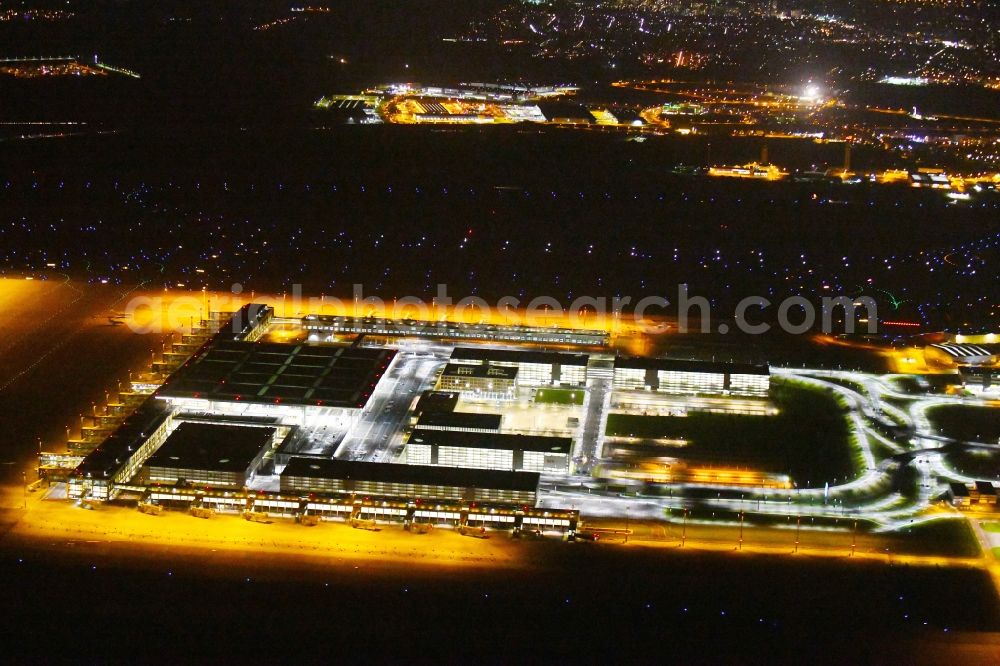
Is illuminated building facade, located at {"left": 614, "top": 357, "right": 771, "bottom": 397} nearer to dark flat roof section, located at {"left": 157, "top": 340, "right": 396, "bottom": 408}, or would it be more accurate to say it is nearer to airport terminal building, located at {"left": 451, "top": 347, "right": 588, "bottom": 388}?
airport terminal building, located at {"left": 451, "top": 347, "right": 588, "bottom": 388}

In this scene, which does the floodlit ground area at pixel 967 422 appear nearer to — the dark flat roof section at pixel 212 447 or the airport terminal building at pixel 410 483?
the airport terminal building at pixel 410 483

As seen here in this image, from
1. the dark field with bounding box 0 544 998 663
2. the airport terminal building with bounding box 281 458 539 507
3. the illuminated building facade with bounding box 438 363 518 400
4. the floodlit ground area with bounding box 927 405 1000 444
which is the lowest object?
the dark field with bounding box 0 544 998 663

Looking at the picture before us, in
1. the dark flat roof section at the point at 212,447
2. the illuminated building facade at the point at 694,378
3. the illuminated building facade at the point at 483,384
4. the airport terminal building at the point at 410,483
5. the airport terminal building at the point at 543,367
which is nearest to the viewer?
the airport terminal building at the point at 410,483

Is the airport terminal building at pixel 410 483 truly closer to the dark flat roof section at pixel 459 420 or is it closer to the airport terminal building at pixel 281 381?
the dark flat roof section at pixel 459 420

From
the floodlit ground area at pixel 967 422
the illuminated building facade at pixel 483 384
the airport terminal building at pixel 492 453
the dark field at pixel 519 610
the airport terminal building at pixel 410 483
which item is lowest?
the dark field at pixel 519 610

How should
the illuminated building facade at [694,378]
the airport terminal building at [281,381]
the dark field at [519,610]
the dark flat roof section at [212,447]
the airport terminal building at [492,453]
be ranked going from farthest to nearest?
1. the illuminated building facade at [694,378]
2. the airport terminal building at [281,381]
3. the airport terminal building at [492,453]
4. the dark flat roof section at [212,447]
5. the dark field at [519,610]

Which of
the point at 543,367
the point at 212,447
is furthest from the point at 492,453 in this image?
the point at 212,447

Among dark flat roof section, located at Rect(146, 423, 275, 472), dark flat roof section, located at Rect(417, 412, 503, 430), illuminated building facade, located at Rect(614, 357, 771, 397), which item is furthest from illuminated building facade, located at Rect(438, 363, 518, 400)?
dark flat roof section, located at Rect(146, 423, 275, 472)

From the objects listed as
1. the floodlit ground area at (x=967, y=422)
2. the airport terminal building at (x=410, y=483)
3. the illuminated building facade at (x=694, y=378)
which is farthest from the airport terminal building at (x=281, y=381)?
the floodlit ground area at (x=967, y=422)

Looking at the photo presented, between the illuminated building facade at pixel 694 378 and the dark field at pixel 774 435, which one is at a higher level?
the illuminated building facade at pixel 694 378

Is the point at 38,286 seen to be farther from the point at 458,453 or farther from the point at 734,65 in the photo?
the point at 734,65

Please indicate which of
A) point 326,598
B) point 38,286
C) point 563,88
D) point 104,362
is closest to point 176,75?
point 563,88

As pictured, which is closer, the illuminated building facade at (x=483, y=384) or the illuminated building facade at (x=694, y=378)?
the illuminated building facade at (x=483, y=384)

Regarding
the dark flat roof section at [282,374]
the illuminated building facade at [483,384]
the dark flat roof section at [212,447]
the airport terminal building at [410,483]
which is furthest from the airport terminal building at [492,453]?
the illuminated building facade at [483,384]
